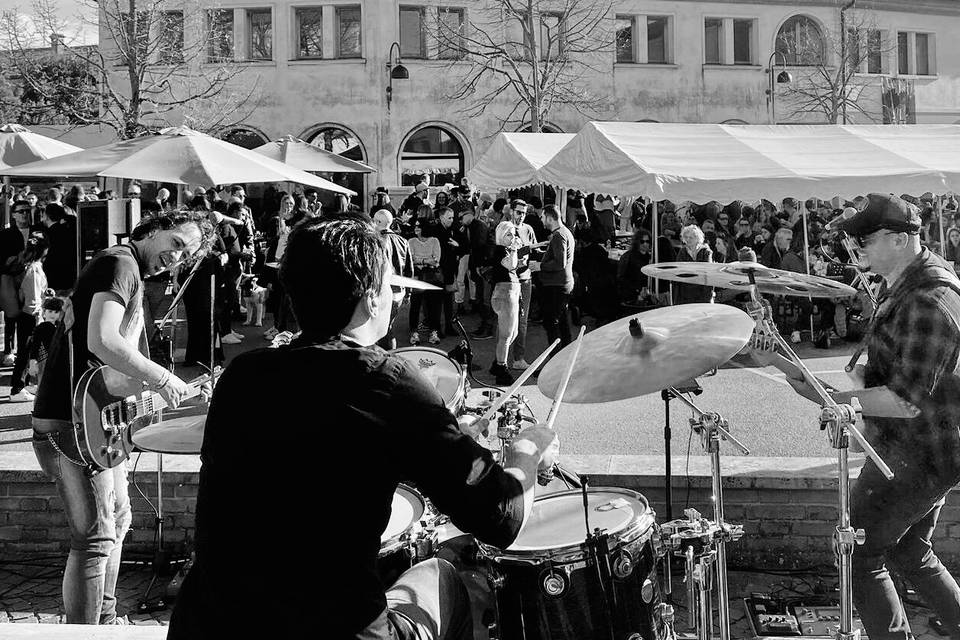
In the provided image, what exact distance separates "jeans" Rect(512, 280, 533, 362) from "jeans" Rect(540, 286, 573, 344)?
0.19 m

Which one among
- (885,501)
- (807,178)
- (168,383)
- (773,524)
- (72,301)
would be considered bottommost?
(773,524)

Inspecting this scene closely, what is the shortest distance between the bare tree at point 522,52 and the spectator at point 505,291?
18913mm

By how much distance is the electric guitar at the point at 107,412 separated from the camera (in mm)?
3883

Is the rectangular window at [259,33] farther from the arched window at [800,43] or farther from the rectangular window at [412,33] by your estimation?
the arched window at [800,43]

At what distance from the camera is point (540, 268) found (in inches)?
448

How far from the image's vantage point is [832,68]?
33000mm

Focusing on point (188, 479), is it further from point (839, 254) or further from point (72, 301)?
point (839, 254)

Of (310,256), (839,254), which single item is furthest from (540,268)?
(310,256)

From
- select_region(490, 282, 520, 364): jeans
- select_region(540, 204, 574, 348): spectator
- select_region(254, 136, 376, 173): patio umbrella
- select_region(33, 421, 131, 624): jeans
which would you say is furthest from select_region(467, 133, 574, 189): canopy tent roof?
select_region(33, 421, 131, 624): jeans

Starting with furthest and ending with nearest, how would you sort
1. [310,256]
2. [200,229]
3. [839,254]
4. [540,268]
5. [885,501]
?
[839,254] < [540,268] < [200,229] < [885,501] < [310,256]

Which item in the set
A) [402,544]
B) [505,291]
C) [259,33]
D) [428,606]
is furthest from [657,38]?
[428,606]

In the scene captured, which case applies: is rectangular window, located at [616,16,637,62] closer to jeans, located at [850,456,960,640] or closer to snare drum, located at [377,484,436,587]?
jeans, located at [850,456,960,640]

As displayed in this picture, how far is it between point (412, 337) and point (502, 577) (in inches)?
405

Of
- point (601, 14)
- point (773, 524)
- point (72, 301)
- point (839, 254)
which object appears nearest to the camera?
point (72, 301)
